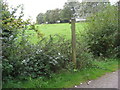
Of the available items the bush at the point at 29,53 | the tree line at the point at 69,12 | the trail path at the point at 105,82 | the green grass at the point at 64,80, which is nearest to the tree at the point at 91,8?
the tree line at the point at 69,12

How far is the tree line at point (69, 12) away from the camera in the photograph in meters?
4.18

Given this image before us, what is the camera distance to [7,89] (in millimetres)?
2668

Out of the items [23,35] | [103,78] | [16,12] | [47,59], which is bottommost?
[103,78]

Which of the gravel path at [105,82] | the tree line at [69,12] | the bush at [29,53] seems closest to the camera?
the bush at [29,53]

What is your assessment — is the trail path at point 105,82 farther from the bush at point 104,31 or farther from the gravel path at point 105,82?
the bush at point 104,31

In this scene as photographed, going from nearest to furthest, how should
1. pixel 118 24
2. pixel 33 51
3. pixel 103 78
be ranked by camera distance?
pixel 33 51
pixel 103 78
pixel 118 24

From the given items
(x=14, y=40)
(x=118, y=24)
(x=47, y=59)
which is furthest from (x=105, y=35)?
(x=14, y=40)

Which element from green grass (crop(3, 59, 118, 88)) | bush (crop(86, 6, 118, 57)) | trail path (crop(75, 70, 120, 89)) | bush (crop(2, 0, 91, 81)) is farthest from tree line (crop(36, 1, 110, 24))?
trail path (crop(75, 70, 120, 89))

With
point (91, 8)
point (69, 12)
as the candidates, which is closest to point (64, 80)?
point (69, 12)

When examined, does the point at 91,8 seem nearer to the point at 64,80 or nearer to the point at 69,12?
the point at 69,12

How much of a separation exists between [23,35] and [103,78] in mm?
2153

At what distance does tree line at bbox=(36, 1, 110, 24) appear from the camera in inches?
165

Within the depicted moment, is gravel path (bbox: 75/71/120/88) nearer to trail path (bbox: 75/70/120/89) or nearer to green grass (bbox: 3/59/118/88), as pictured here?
trail path (bbox: 75/70/120/89)

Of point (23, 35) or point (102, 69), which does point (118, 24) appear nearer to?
point (102, 69)
